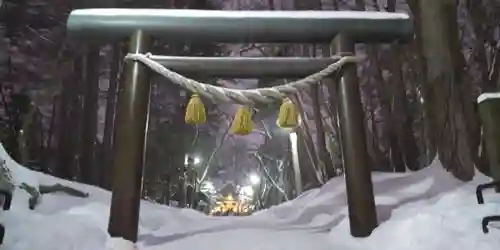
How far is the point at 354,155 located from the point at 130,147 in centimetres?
115

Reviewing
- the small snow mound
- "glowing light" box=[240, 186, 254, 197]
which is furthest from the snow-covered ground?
"glowing light" box=[240, 186, 254, 197]

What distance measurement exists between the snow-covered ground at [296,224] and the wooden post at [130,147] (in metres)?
0.11

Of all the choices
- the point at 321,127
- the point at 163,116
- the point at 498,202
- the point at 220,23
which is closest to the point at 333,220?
the point at 498,202

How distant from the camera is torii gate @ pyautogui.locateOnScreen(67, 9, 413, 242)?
2.60m

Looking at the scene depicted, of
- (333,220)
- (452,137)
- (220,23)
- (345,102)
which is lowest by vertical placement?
(333,220)

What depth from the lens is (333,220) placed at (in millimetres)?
2969

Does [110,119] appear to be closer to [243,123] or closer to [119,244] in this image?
[243,123]

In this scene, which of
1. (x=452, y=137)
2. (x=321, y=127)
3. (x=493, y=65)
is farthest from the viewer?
(x=321, y=127)

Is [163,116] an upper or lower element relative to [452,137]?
lower

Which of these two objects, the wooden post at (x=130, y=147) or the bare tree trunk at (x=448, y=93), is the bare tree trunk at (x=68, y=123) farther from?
the bare tree trunk at (x=448, y=93)

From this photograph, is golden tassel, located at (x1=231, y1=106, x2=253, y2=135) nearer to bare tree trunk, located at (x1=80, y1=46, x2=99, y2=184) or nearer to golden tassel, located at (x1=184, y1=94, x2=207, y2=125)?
golden tassel, located at (x1=184, y1=94, x2=207, y2=125)

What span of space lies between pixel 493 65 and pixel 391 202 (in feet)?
10.0

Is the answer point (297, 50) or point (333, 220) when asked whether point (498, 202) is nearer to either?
point (333, 220)

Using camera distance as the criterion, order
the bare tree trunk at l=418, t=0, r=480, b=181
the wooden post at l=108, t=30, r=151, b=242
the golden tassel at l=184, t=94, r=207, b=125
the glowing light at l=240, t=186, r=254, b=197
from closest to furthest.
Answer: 1. the wooden post at l=108, t=30, r=151, b=242
2. the golden tassel at l=184, t=94, r=207, b=125
3. the bare tree trunk at l=418, t=0, r=480, b=181
4. the glowing light at l=240, t=186, r=254, b=197
